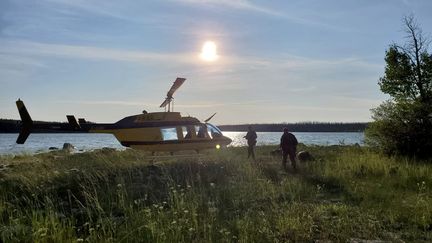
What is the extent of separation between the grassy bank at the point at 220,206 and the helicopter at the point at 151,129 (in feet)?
12.5

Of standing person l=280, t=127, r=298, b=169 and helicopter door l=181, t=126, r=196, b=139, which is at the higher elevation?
helicopter door l=181, t=126, r=196, b=139

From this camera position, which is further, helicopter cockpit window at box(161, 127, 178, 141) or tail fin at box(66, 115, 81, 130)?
helicopter cockpit window at box(161, 127, 178, 141)

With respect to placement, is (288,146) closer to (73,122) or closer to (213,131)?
(213,131)

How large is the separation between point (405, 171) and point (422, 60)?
1195 centimetres

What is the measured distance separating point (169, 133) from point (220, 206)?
11598 mm

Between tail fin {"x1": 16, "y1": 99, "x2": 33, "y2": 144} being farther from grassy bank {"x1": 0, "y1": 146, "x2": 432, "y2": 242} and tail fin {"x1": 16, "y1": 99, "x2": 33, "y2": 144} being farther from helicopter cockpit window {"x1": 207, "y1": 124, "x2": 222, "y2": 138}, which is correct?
helicopter cockpit window {"x1": 207, "y1": 124, "x2": 222, "y2": 138}

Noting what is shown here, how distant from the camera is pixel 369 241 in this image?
786 centimetres

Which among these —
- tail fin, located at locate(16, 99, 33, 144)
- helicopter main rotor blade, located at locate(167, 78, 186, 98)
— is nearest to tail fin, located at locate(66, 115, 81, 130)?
tail fin, located at locate(16, 99, 33, 144)

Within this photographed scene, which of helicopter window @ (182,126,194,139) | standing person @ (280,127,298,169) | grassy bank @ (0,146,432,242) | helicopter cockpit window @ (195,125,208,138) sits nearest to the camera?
grassy bank @ (0,146,432,242)

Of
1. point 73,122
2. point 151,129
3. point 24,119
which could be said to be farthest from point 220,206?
point 24,119

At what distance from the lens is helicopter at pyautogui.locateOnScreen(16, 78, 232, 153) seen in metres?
21.3

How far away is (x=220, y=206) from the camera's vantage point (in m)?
10.7

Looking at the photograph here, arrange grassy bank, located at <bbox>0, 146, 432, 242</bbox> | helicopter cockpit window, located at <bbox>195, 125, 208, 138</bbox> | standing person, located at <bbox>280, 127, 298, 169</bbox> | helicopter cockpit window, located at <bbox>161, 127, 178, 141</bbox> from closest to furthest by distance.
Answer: grassy bank, located at <bbox>0, 146, 432, 242</bbox>, standing person, located at <bbox>280, 127, 298, 169</bbox>, helicopter cockpit window, located at <bbox>161, 127, 178, 141</bbox>, helicopter cockpit window, located at <bbox>195, 125, 208, 138</bbox>

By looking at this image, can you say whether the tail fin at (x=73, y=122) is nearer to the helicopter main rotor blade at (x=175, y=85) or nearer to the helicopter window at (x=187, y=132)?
the helicopter main rotor blade at (x=175, y=85)
